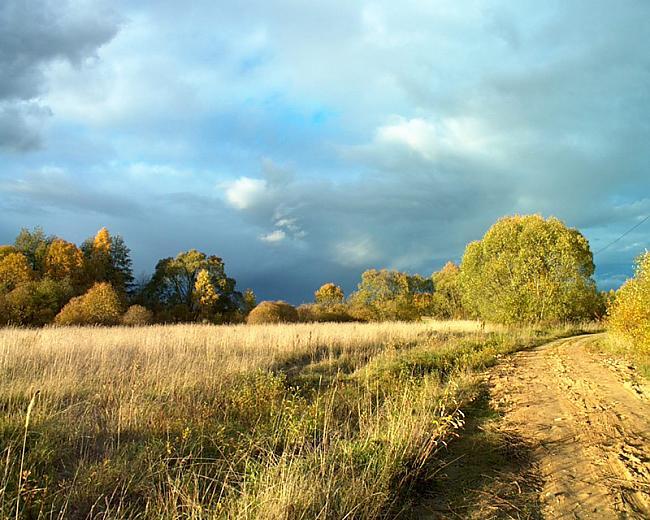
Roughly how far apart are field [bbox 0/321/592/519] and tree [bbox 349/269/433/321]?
3125cm

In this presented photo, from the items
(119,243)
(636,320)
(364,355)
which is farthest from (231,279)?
(636,320)

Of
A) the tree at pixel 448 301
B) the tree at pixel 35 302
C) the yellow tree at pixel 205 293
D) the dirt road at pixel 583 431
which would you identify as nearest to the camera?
the dirt road at pixel 583 431

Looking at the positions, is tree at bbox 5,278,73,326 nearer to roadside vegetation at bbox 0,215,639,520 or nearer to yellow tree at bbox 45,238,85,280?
yellow tree at bbox 45,238,85,280

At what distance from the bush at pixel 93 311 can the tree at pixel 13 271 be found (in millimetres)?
7584

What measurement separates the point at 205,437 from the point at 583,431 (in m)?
5.25

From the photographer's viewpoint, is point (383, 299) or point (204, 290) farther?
point (204, 290)

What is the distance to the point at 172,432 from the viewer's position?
18.5 feet

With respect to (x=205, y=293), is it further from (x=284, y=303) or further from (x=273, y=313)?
(x=273, y=313)

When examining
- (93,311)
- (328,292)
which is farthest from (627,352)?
(328,292)

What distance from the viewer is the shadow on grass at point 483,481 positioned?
4.30 m

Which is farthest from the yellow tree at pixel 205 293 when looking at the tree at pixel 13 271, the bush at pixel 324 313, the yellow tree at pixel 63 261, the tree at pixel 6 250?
the tree at pixel 6 250

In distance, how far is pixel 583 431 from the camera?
20.5ft

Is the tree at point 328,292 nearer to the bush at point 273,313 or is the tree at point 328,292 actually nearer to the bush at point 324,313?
the bush at point 324,313

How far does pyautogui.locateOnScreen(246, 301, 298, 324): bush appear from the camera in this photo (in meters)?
32.6
